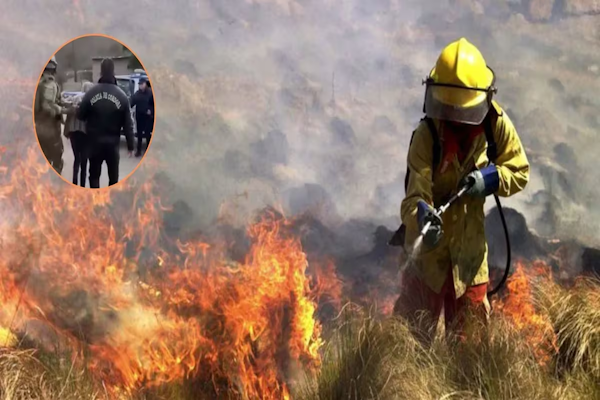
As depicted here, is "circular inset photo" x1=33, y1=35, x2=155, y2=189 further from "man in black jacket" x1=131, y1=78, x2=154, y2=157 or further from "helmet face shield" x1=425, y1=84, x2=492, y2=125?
"helmet face shield" x1=425, y1=84, x2=492, y2=125

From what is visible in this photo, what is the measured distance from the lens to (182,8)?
18.6 ft

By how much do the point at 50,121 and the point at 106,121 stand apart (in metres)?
0.58

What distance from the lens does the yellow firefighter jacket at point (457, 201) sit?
3.78 metres

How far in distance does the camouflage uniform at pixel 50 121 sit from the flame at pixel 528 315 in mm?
3645

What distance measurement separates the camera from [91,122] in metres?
5.25

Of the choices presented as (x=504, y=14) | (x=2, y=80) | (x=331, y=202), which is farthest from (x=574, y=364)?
(x=2, y=80)

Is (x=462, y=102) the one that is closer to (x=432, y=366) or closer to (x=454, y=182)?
(x=454, y=182)

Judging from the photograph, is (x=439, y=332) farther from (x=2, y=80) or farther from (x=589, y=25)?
(x=2, y=80)

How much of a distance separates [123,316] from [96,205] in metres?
0.95

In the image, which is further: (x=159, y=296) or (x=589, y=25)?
(x=589, y=25)

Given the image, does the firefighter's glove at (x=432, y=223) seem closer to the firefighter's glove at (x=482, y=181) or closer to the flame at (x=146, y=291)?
the firefighter's glove at (x=482, y=181)

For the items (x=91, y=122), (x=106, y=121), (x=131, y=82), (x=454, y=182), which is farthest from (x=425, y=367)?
(x=131, y=82)

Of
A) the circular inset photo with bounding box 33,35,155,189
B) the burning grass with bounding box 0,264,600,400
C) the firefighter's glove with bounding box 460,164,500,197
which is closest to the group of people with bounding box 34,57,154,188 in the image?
the circular inset photo with bounding box 33,35,155,189

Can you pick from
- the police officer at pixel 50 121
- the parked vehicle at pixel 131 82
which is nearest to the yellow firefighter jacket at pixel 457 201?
the parked vehicle at pixel 131 82
